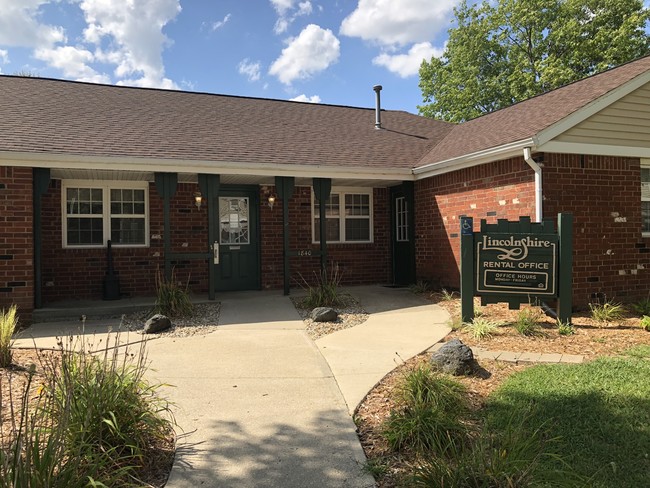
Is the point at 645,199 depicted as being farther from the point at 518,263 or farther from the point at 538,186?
the point at 518,263

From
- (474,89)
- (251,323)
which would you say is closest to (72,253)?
(251,323)

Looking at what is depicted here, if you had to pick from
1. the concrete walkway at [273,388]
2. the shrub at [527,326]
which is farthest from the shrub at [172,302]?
the shrub at [527,326]

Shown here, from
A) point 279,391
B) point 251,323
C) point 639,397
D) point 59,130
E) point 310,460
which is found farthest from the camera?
point 59,130

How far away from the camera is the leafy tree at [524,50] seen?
23.4 m

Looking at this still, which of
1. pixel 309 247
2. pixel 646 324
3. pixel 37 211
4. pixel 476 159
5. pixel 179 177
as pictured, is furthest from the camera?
pixel 309 247

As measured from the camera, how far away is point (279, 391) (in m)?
4.36

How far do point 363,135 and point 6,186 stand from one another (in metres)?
8.33

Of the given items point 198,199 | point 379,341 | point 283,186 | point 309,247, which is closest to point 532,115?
point 283,186

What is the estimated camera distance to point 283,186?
9.75 metres

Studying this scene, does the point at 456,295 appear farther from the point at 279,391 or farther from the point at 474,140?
the point at 279,391

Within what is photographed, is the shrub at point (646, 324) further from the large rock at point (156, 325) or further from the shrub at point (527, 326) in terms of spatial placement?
the large rock at point (156, 325)

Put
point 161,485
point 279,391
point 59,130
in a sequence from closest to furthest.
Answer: point 161,485, point 279,391, point 59,130

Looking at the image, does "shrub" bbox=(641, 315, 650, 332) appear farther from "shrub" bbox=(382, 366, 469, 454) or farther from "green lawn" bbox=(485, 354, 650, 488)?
"shrub" bbox=(382, 366, 469, 454)

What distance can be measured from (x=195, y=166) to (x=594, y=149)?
7412mm
